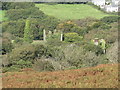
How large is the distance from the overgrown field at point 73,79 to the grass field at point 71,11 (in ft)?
143

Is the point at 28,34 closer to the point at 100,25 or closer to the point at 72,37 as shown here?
the point at 72,37

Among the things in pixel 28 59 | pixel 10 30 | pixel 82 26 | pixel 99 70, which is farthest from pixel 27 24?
pixel 99 70

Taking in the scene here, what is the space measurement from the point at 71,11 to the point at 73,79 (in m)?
44.8

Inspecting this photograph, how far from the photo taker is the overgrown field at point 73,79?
464 cm

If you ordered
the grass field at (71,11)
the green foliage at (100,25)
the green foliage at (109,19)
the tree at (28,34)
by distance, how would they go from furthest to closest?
1. the grass field at (71,11)
2. the green foliage at (109,19)
3. the green foliage at (100,25)
4. the tree at (28,34)

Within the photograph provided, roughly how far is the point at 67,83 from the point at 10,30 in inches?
1508

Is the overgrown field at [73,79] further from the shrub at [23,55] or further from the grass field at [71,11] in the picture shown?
the grass field at [71,11]

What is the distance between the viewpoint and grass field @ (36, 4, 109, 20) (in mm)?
49438

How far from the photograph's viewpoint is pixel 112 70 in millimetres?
5270

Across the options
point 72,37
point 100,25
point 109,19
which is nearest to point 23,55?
point 72,37

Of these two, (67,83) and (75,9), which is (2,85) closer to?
(67,83)

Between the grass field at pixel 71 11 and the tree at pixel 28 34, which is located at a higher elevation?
the grass field at pixel 71 11

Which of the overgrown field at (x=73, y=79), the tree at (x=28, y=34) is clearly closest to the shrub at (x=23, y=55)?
the overgrown field at (x=73, y=79)

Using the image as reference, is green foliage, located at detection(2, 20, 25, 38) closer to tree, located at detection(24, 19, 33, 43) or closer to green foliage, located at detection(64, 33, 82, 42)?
tree, located at detection(24, 19, 33, 43)
